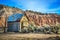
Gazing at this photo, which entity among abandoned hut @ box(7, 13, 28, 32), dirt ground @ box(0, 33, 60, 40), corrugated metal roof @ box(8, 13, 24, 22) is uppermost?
corrugated metal roof @ box(8, 13, 24, 22)

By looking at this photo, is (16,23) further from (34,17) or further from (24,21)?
(34,17)

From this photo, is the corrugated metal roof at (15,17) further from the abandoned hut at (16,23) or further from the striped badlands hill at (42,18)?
the striped badlands hill at (42,18)

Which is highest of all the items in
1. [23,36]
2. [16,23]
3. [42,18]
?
[42,18]

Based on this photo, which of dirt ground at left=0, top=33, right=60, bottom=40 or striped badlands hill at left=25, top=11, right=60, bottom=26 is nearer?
dirt ground at left=0, top=33, right=60, bottom=40

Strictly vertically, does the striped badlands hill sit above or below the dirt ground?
above

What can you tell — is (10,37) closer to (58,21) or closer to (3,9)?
(3,9)

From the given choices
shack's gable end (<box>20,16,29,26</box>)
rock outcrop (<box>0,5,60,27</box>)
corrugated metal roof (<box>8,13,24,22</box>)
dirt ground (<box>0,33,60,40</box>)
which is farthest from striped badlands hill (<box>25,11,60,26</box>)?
dirt ground (<box>0,33,60,40</box>)

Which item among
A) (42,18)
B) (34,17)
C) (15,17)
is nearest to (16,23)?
(15,17)

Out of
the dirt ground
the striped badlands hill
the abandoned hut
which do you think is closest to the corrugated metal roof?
the abandoned hut

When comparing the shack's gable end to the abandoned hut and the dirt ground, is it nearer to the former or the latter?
the abandoned hut

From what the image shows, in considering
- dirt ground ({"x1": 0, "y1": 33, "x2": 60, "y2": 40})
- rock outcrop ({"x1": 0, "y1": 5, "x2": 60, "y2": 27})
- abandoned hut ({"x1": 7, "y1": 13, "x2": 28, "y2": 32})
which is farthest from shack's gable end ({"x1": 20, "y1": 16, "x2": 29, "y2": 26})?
dirt ground ({"x1": 0, "y1": 33, "x2": 60, "y2": 40})

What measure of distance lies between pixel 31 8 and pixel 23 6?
25cm

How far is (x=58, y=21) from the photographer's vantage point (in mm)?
5379

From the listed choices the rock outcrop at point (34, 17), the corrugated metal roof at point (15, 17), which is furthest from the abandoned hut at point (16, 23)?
the rock outcrop at point (34, 17)
